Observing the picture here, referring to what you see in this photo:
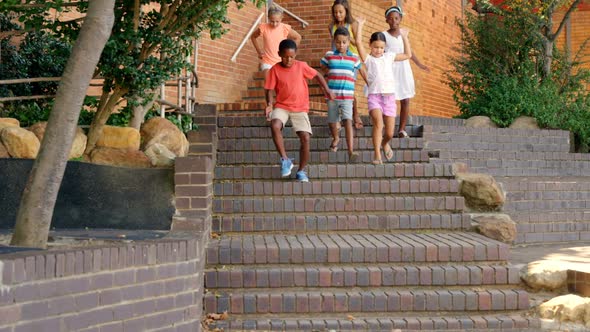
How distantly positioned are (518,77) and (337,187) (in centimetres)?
744

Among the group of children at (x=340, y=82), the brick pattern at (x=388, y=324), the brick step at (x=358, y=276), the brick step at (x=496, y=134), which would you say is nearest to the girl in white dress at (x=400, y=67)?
the group of children at (x=340, y=82)

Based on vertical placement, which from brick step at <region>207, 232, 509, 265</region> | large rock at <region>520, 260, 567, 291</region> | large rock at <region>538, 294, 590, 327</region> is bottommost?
large rock at <region>538, 294, 590, 327</region>

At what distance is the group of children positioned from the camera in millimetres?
6914

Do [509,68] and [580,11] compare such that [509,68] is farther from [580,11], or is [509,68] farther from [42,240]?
[42,240]

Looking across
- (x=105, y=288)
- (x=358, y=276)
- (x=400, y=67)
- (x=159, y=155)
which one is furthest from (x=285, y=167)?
(x=105, y=288)

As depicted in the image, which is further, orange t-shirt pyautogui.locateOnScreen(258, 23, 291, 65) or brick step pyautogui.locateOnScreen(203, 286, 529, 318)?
orange t-shirt pyautogui.locateOnScreen(258, 23, 291, 65)

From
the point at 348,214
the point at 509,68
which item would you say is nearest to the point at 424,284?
the point at 348,214

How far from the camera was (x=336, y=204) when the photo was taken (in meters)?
6.66

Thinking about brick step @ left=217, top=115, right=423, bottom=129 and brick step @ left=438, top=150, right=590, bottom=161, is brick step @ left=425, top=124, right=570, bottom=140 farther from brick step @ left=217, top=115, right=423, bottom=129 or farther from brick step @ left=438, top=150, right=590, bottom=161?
brick step @ left=217, top=115, right=423, bottom=129

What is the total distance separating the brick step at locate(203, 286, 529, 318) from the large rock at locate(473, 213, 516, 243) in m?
1.22

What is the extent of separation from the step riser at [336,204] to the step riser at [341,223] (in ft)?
0.37

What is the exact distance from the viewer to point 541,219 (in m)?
8.30

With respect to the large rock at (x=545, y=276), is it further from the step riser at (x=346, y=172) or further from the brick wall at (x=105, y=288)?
the brick wall at (x=105, y=288)

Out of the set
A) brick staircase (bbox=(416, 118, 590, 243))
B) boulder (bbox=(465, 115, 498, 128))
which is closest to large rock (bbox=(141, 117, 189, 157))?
brick staircase (bbox=(416, 118, 590, 243))
